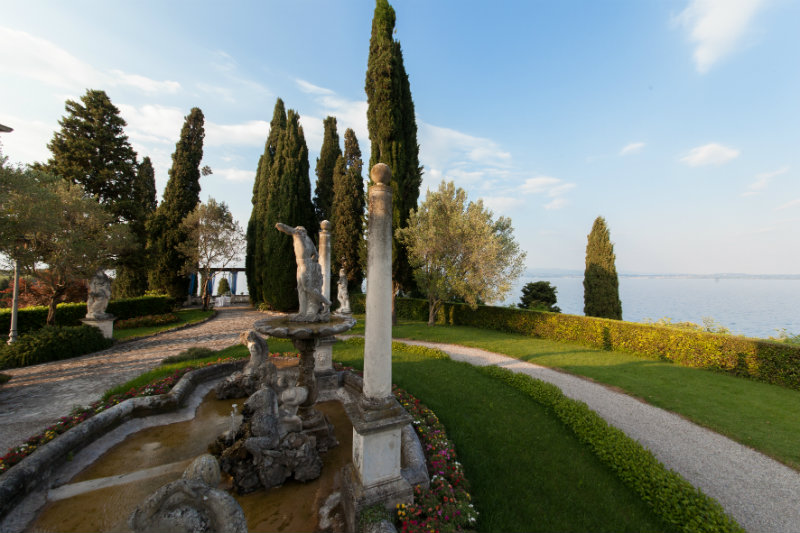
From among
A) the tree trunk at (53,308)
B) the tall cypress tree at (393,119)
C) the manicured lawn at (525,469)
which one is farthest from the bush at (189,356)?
the tall cypress tree at (393,119)

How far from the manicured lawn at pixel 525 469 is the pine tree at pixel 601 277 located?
13.8 m

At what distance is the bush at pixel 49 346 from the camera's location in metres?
10.1

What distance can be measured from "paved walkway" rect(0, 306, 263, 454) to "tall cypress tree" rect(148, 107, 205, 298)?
10.4 m

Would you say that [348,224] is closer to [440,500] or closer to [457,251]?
[457,251]

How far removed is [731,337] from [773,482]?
7872mm

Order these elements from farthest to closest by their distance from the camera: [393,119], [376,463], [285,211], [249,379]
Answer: [285,211] < [393,119] < [249,379] < [376,463]

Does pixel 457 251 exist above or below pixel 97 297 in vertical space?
above

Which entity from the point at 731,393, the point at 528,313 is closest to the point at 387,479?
the point at 731,393

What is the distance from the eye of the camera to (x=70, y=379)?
889 cm

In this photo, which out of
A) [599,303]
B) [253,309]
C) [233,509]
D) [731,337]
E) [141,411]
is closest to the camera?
[233,509]

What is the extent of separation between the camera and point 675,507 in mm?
4113

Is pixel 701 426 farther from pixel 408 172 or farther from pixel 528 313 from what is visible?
pixel 408 172

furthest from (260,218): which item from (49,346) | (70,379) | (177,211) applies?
(70,379)

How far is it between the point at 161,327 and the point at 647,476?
22.0m
